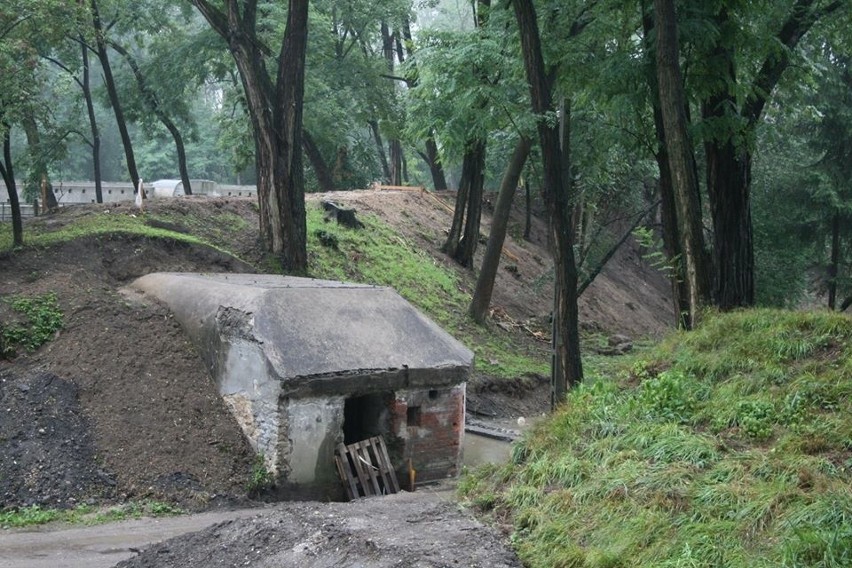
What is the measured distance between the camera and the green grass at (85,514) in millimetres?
11555

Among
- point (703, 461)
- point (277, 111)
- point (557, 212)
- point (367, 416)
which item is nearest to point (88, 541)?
point (367, 416)

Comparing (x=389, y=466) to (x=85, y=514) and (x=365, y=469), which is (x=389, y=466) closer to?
(x=365, y=469)

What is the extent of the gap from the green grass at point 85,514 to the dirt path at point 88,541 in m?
0.18

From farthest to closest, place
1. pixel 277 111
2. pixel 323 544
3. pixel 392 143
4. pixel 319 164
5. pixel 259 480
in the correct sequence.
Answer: pixel 392 143 < pixel 319 164 < pixel 277 111 < pixel 259 480 < pixel 323 544

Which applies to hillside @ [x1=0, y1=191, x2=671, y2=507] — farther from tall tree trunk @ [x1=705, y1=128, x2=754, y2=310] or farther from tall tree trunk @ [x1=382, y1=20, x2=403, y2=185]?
tall tree trunk @ [x1=382, y1=20, x2=403, y2=185]

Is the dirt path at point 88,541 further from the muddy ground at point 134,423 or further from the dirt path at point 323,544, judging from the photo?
the muddy ground at point 134,423

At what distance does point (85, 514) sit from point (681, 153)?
864cm

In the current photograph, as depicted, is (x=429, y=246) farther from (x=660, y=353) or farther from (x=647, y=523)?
(x=647, y=523)

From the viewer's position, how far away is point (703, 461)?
763 centimetres

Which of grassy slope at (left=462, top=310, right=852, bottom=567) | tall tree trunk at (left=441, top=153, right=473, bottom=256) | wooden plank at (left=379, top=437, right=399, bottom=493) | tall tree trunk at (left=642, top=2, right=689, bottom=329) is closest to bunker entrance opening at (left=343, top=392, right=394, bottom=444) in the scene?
wooden plank at (left=379, top=437, right=399, bottom=493)

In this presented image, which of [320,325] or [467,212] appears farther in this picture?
[467,212]

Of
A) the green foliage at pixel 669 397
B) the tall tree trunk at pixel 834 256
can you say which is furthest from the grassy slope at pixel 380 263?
the green foliage at pixel 669 397

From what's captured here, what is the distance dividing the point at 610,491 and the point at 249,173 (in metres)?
50.2

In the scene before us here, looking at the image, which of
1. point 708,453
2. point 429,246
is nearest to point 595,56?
point 708,453
